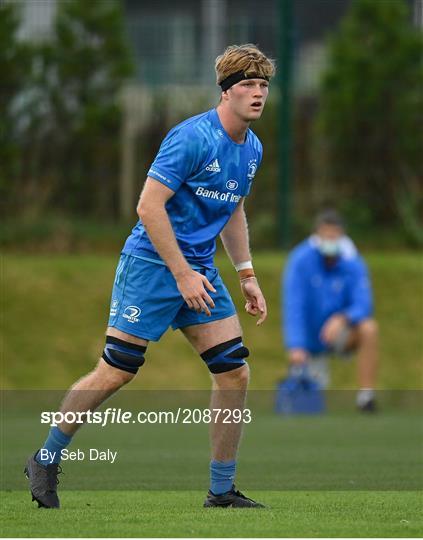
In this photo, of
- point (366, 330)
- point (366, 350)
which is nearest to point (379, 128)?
point (366, 330)

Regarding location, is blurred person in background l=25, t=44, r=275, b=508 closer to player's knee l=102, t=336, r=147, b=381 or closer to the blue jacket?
player's knee l=102, t=336, r=147, b=381

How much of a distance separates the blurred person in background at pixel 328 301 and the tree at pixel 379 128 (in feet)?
14.5

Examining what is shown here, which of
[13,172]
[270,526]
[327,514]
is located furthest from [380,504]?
[13,172]

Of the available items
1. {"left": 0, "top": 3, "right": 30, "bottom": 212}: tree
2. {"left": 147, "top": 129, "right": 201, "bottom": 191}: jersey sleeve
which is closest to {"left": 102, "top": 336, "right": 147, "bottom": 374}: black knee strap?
{"left": 147, "top": 129, "right": 201, "bottom": 191}: jersey sleeve

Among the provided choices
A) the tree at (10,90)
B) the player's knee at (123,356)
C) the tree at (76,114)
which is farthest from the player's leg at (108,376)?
the tree at (76,114)

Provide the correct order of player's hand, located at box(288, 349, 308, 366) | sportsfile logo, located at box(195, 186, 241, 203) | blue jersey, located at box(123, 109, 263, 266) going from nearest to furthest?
blue jersey, located at box(123, 109, 263, 266) → sportsfile logo, located at box(195, 186, 241, 203) → player's hand, located at box(288, 349, 308, 366)

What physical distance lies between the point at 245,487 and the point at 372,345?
6309 mm

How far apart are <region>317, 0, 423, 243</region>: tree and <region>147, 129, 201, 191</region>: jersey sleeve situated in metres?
12.2

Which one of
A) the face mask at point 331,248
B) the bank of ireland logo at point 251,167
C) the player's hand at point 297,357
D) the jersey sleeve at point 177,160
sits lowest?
the player's hand at point 297,357

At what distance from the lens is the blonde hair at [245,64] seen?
6645mm

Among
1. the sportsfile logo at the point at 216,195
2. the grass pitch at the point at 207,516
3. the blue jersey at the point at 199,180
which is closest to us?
the grass pitch at the point at 207,516

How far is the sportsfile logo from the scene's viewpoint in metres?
6.61

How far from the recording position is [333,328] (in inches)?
545

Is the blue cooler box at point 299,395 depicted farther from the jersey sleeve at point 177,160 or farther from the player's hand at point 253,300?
the jersey sleeve at point 177,160
